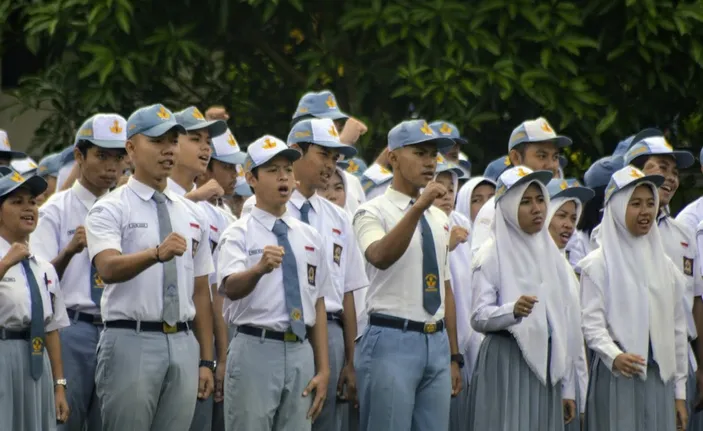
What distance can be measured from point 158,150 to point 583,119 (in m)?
6.15

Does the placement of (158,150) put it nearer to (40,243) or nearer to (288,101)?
(40,243)

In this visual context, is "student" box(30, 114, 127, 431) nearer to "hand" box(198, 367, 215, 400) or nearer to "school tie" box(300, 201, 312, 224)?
"hand" box(198, 367, 215, 400)

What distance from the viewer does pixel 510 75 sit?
44.6ft

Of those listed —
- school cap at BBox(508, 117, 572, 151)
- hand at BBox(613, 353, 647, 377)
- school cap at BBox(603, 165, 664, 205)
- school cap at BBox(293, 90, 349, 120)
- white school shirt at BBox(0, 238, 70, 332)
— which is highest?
school cap at BBox(293, 90, 349, 120)

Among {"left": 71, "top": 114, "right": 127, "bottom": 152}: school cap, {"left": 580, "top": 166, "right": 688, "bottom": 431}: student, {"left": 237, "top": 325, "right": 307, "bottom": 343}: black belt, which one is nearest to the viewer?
{"left": 237, "top": 325, "right": 307, "bottom": 343}: black belt

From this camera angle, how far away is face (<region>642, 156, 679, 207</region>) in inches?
431

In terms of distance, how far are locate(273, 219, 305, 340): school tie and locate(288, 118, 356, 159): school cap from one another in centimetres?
82

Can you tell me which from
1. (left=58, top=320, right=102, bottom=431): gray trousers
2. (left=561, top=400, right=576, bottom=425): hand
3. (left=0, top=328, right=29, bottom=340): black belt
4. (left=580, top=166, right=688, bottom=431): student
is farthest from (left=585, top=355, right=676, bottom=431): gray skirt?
(left=0, top=328, right=29, bottom=340): black belt

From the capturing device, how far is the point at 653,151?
11086 millimetres

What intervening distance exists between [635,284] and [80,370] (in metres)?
3.19

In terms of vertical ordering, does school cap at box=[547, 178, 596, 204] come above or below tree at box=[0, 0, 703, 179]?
below

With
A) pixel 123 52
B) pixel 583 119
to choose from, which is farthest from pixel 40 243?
pixel 583 119

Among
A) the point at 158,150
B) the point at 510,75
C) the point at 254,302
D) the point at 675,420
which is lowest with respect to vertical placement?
the point at 675,420

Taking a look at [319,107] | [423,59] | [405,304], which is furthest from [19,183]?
[423,59]
